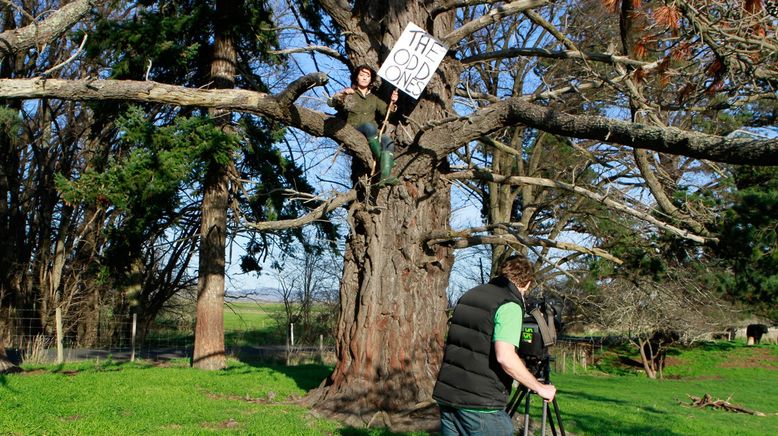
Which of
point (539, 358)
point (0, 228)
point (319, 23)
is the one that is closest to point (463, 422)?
point (539, 358)

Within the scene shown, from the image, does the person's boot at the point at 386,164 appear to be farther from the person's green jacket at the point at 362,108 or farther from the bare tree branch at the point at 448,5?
the bare tree branch at the point at 448,5

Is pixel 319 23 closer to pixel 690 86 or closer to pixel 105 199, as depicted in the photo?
pixel 105 199

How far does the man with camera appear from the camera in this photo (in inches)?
156

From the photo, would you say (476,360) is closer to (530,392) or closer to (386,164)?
(530,392)

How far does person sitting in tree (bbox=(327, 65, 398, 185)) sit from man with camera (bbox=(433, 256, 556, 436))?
12.6ft

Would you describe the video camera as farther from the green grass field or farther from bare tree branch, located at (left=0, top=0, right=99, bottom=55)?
bare tree branch, located at (left=0, top=0, right=99, bottom=55)

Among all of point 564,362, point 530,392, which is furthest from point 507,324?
point 564,362

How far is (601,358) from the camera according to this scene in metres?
29.6

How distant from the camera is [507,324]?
3.99 metres

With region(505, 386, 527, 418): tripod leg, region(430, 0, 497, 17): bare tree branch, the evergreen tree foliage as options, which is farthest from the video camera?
the evergreen tree foliage

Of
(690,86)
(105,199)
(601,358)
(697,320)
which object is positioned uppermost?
(690,86)

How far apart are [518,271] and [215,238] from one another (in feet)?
36.1

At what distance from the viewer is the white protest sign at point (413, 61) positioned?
7863 millimetres

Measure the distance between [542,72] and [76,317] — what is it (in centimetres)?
1570
